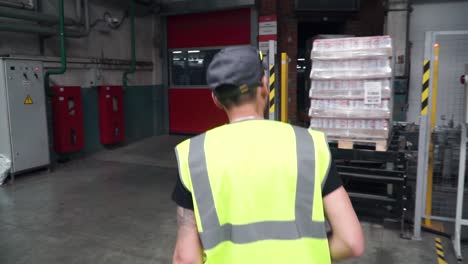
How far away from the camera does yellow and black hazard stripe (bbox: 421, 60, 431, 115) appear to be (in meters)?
3.61

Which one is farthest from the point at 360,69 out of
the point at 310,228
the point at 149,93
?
the point at 149,93

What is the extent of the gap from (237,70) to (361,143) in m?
3.27

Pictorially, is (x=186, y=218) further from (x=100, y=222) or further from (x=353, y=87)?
(x=100, y=222)

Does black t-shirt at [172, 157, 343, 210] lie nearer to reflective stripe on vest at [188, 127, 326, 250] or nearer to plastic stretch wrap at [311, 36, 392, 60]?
reflective stripe on vest at [188, 127, 326, 250]

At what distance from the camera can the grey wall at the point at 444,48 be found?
6.41 m

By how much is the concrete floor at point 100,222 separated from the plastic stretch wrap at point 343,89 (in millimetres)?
1420

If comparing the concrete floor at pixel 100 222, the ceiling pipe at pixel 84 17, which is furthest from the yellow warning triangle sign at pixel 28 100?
the ceiling pipe at pixel 84 17

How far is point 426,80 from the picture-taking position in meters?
3.62

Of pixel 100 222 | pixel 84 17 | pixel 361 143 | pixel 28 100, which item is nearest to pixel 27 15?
pixel 28 100

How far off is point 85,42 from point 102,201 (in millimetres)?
3887

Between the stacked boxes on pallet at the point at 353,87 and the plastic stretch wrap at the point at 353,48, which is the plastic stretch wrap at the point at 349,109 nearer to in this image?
the stacked boxes on pallet at the point at 353,87

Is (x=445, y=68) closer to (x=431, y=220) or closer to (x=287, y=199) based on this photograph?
(x=431, y=220)

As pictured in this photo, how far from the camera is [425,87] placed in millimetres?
3627

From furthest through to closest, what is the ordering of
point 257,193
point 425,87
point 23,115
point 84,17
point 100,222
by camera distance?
point 84,17 < point 23,115 < point 100,222 < point 425,87 < point 257,193
